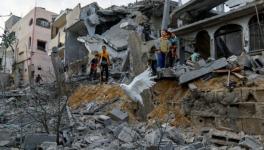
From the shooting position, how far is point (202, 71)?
457 inches

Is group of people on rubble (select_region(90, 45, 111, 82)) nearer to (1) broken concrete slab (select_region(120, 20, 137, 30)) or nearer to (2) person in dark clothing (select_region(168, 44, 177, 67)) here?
(2) person in dark clothing (select_region(168, 44, 177, 67))

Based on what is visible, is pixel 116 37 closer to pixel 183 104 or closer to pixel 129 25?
pixel 129 25

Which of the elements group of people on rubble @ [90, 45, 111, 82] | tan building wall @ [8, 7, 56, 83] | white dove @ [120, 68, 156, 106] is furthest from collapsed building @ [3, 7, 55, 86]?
white dove @ [120, 68, 156, 106]

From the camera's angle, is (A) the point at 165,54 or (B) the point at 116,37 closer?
(A) the point at 165,54

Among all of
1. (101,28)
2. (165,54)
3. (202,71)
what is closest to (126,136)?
(202,71)

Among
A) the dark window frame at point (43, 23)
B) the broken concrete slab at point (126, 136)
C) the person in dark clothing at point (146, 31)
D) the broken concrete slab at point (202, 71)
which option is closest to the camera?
the broken concrete slab at point (126, 136)

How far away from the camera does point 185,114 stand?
11.2 meters

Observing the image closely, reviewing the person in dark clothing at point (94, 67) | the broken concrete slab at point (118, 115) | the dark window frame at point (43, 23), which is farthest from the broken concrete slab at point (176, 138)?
the dark window frame at point (43, 23)

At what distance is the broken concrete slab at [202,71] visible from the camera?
11.5 metres

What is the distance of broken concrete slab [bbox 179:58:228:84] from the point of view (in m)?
11.5

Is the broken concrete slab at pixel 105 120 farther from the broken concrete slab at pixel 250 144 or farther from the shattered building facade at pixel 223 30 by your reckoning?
the shattered building facade at pixel 223 30

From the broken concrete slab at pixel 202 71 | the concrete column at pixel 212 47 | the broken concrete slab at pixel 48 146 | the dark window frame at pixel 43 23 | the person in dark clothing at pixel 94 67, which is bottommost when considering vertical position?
the broken concrete slab at pixel 48 146

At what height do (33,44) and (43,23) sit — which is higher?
(43,23)

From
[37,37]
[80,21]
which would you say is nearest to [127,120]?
[80,21]
